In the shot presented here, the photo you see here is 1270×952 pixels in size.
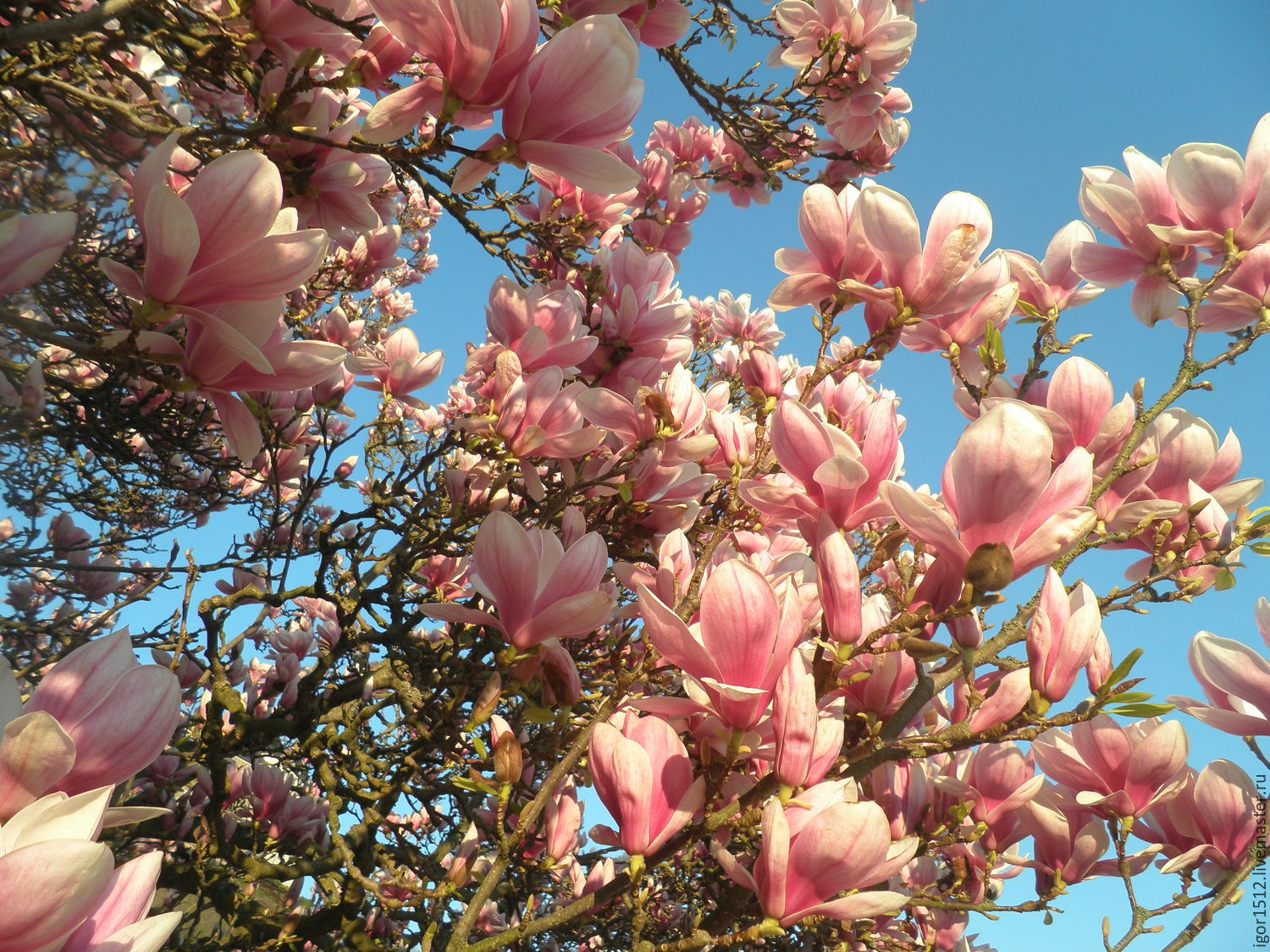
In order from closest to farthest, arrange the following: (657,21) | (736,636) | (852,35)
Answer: (736,636) → (657,21) → (852,35)

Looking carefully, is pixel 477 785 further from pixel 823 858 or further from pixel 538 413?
pixel 538 413

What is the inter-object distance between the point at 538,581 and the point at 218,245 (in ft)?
2.05

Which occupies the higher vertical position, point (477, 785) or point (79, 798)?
point (477, 785)

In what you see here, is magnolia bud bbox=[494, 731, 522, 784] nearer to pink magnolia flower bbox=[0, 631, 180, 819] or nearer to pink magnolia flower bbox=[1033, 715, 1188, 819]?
pink magnolia flower bbox=[0, 631, 180, 819]

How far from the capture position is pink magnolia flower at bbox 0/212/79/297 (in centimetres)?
76

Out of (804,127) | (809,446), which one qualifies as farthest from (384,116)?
(804,127)

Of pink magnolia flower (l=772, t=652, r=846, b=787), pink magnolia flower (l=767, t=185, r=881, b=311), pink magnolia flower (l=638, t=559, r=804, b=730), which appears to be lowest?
pink magnolia flower (l=772, t=652, r=846, b=787)

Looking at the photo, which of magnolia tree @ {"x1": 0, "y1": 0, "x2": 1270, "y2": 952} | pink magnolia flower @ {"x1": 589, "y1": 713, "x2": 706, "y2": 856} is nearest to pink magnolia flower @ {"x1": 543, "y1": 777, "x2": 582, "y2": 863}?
magnolia tree @ {"x1": 0, "y1": 0, "x2": 1270, "y2": 952}

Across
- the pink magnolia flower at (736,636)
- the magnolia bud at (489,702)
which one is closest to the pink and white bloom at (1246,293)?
the pink magnolia flower at (736,636)

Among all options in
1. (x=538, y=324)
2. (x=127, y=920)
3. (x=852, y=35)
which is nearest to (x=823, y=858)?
(x=127, y=920)

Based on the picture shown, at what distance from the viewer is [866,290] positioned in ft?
4.19

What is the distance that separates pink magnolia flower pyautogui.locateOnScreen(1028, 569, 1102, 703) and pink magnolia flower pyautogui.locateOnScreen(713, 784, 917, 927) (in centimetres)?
28

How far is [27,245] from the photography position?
0.78 meters

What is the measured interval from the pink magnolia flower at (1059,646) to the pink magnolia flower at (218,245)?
0.99 metres
